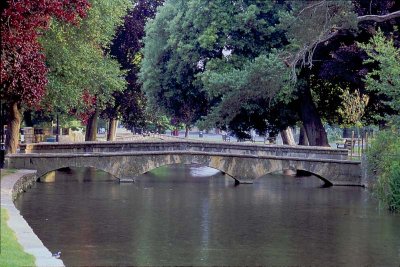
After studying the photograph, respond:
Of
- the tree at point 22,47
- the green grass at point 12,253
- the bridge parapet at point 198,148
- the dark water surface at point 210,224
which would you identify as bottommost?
the dark water surface at point 210,224

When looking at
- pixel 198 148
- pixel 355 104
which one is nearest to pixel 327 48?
pixel 355 104

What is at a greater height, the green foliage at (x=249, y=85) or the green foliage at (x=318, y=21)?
the green foliage at (x=318, y=21)

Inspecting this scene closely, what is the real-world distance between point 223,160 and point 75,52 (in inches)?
437

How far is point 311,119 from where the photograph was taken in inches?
2126

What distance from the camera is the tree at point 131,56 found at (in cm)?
6925

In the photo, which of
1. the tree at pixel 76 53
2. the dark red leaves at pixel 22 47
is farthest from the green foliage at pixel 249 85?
the dark red leaves at pixel 22 47

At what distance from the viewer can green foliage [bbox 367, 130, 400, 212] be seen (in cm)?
3194

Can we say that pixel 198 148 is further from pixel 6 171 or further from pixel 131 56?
pixel 131 56

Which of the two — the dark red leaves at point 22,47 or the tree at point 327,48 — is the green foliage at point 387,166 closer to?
the tree at point 327,48

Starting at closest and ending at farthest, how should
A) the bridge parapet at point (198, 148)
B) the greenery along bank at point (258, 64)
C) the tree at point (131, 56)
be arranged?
the greenery along bank at point (258, 64) → the bridge parapet at point (198, 148) → the tree at point (131, 56)

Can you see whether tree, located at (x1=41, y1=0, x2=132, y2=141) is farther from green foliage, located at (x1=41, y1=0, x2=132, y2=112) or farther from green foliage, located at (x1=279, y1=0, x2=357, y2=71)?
green foliage, located at (x1=279, y1=0, x2=357, y2=71)

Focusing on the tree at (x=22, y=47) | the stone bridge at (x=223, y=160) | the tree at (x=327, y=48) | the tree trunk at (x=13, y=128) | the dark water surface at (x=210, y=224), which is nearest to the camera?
the tree at (x=22, y=47)

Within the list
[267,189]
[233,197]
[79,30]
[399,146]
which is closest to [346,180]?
[267,189]

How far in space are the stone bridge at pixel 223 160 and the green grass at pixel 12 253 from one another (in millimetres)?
26942
